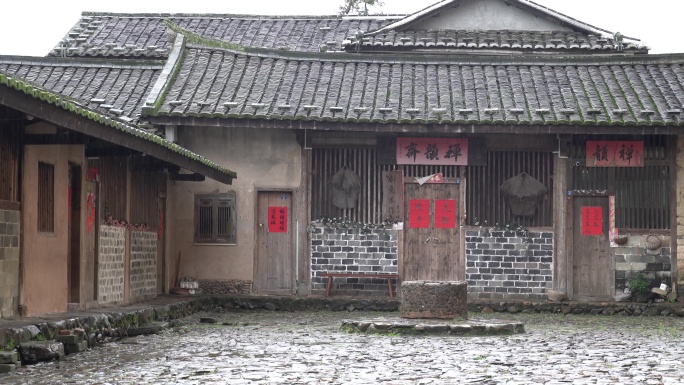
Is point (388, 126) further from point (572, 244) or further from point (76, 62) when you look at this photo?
point (76, 62)

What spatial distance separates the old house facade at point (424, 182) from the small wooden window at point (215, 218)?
3cm

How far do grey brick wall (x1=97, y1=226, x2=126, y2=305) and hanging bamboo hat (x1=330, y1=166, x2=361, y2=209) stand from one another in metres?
4.91

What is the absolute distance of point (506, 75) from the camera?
79.0 feet

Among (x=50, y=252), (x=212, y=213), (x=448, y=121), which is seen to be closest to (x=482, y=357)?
(x=50, y=252)

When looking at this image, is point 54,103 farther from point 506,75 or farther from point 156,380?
point 506,75

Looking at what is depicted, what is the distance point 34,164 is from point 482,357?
6405mm

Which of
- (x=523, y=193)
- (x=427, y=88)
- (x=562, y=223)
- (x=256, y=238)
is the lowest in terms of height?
(x=256, y=238)

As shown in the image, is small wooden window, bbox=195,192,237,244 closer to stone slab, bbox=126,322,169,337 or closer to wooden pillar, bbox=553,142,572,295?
wooden pillar, bbox=553,142,572,295

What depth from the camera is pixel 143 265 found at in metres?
20.5

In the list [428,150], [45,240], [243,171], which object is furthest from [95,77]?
[45,240]

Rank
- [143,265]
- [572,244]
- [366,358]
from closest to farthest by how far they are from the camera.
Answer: [366,358] < [143,265] < [572,244]

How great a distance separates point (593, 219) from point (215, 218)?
745 centimetres

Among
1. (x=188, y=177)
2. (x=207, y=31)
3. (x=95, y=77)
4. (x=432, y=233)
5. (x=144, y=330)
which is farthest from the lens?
(x=207, y=31)

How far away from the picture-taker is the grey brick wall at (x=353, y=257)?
22656 mm
